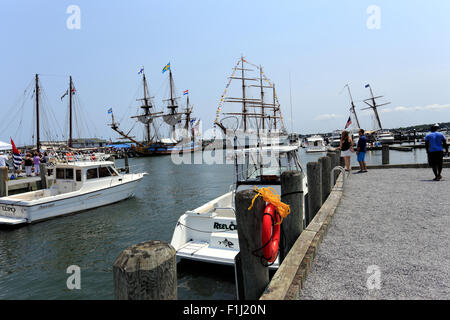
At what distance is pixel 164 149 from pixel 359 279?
290 feet

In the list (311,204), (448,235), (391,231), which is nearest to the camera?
(448,235)

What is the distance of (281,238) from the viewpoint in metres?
5.43

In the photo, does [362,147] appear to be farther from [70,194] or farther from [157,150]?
[157,150]

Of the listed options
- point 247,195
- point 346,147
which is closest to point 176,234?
point 247,195

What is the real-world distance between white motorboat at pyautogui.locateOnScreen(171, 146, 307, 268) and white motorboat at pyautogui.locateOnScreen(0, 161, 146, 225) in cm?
944

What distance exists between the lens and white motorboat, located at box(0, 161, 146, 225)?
13531mm

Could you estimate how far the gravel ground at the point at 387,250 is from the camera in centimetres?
340

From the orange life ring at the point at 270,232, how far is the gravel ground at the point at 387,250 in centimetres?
58

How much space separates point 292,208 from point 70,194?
13.5 m

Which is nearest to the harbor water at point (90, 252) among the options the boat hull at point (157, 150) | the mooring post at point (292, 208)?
the mooring post at point (292, 208)

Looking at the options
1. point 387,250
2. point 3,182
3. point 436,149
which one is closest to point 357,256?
point 387,250

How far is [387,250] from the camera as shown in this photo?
442cm

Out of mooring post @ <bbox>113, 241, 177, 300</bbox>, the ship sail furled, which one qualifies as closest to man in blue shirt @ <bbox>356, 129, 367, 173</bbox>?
mooring post @ <bbox>113, 241, 177, 300</bbox>
